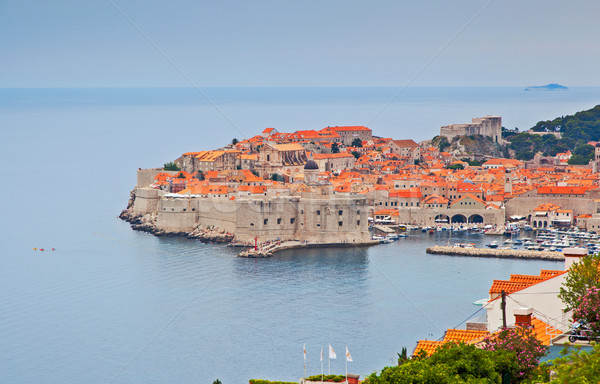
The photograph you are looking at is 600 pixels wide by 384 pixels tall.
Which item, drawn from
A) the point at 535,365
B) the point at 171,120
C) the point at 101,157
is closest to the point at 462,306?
the point at 535,365

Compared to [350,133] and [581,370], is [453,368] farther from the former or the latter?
[350,133]

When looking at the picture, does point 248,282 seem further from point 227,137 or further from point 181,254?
point 227,137

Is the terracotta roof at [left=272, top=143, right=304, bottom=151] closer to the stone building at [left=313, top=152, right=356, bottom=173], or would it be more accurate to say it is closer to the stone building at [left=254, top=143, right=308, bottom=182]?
the stone building at [left=254, top=143, right=308, bottom=182]

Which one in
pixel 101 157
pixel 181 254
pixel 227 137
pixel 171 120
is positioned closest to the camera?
pixel 181 254

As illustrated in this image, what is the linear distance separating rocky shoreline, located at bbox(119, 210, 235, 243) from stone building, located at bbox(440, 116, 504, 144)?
2117cm

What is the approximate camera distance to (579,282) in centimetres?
862

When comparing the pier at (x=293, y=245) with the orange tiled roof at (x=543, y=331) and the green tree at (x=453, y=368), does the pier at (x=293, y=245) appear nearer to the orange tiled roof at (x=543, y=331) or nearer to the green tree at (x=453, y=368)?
the orange tiled roof at (x=543, y=331)

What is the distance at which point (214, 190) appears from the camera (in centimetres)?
3388

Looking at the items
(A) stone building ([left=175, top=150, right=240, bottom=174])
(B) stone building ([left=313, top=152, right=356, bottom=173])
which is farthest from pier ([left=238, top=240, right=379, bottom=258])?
(B) stone building ([left=313, top=152, right=356, bottom=173])

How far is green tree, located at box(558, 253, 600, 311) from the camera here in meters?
8.59

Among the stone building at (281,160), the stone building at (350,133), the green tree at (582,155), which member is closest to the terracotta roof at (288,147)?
the stone building at (281,160)

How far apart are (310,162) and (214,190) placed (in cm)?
384

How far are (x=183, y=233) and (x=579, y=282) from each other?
25.3 meters

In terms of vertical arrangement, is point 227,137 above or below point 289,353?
above
